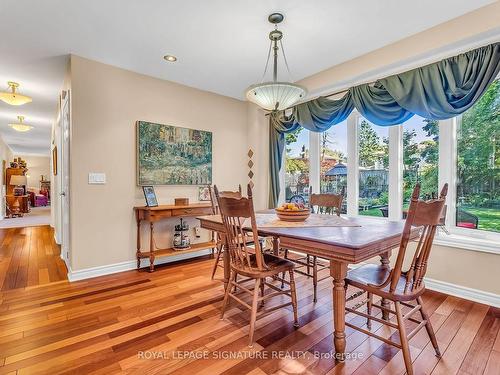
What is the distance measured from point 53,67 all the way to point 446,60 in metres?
4.38

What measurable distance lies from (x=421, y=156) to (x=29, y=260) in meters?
5.23

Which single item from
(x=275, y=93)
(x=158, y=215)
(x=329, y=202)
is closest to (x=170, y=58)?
(x=275, y=93)

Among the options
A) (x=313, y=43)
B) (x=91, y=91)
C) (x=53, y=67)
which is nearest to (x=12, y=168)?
(x=53, y=67)

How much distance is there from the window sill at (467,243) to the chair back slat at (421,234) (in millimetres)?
1203

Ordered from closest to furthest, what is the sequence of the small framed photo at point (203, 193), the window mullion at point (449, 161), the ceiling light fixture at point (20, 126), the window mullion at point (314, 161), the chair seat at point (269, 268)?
the chair seat at point (269, 268), the window mullion at point (449, 161), the window mullion at point (314, 161), the small framed photo at point (203, 193), the ceiling light fixture at point (20, 126)

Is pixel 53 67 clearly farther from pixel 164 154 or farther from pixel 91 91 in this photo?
pixel 164 154

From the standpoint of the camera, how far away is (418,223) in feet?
4.69

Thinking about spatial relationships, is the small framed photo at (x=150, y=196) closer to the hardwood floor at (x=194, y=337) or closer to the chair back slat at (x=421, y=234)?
the hardwood floor at (x=194, y=337)

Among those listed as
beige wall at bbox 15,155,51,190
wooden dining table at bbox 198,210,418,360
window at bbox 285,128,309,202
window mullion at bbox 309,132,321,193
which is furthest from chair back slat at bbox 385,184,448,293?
beige wall at bbox 15,155,51,190

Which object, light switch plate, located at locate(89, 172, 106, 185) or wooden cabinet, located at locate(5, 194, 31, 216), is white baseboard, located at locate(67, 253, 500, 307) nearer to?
light switch plate, located at locate(89, 172, 106, 185)

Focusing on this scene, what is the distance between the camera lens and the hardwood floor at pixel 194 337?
1.59 meters

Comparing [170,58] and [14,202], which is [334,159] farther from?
[14,202]

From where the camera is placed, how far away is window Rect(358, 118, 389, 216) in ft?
10.5

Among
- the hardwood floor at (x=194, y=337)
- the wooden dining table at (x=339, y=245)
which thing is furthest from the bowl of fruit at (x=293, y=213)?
the hardwood floor at (x=194, y=337)
